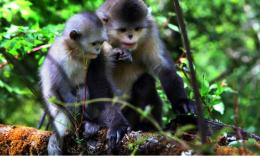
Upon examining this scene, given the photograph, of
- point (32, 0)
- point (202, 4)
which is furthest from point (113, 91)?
point (202, 4)

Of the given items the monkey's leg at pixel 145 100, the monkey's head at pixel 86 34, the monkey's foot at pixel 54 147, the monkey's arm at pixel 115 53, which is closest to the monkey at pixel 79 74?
the monkey's head at pixel 86 34

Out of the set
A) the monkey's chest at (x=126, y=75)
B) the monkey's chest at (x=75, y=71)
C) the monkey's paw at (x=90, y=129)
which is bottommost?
the monkey's paw at (x=90, y=129)

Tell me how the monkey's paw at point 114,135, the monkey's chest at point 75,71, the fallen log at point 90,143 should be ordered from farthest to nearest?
the monkey's chest at point 75,71, the monkey's paw at point 114,135, the fallen log at point 90,143

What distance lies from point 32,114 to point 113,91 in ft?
18.5

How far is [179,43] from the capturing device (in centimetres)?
1037

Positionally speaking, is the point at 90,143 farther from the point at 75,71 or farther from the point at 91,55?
the point at 91,55

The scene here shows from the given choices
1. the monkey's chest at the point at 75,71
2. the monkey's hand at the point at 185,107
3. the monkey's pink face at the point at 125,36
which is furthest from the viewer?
the monkey's pink face at the point at 125,36

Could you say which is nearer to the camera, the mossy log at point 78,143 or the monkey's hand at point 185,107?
the mossy log at point 78,143

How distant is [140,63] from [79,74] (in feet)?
4.24

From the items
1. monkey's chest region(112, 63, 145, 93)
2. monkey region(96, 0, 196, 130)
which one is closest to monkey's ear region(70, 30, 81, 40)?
monkey region(96, 0, 196, 130)

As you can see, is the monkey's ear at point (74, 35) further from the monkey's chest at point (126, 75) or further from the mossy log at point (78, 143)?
the mossy log at point (78, 143)

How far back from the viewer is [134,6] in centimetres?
622

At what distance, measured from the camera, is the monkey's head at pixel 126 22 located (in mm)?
6211

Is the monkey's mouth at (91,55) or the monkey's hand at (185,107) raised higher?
the monkey's mouth at (91,55)
